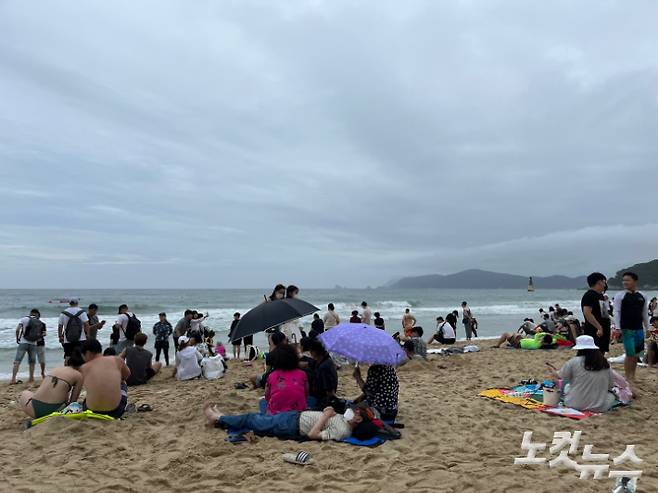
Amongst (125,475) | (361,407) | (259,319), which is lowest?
(125,475)

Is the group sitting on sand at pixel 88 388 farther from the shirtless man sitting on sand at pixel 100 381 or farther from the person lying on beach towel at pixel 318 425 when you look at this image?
the person lying on beach towel at pixel 318 425

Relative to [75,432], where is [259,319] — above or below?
above

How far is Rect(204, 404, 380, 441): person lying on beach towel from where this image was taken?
483 centimetres

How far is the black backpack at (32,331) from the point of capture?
9.45m

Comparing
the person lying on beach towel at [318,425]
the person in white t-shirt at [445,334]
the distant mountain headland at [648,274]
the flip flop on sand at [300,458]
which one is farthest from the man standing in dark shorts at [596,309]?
the distant mountain headland at [648,274]

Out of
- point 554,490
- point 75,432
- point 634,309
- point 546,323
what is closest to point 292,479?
point 554,490

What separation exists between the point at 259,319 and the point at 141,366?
372 centimetres

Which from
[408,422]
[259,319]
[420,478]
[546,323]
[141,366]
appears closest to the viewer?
[420,478]

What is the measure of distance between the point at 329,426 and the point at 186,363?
16.8ft

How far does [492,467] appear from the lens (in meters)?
4.12

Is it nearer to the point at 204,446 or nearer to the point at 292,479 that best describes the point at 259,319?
the point at 204,446

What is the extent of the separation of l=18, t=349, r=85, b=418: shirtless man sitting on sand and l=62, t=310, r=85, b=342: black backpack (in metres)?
3.84

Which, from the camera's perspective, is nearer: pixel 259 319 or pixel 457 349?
pixel 259 319

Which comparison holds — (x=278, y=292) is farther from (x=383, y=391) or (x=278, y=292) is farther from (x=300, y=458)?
(x=300, y=458)
